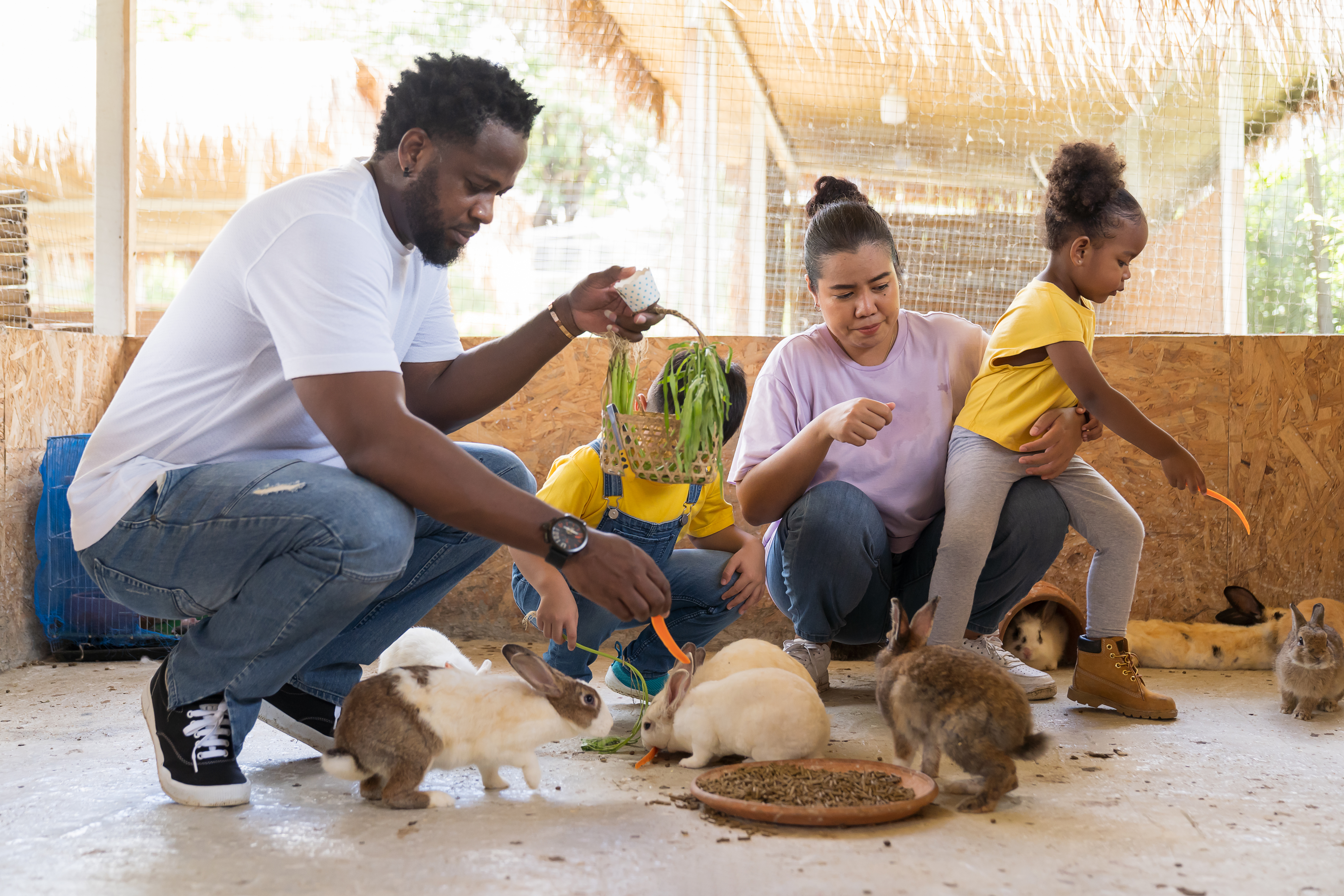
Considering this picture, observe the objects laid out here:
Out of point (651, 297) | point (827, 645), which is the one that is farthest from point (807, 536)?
point (651, 297)

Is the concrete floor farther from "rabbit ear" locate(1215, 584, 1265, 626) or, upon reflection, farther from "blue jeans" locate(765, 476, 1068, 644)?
"rabbit ear" locate(1215, 584, 1265, 626)

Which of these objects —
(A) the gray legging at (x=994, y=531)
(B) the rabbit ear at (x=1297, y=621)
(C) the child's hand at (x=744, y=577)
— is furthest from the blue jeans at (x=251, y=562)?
(B) the rabbit ear at (x=1297, y=621)

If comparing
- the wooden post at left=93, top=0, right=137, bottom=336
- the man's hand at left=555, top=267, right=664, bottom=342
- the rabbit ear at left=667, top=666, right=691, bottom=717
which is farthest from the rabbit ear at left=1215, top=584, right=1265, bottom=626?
the wooden post at left=93, top=0, right=137, bottom=336

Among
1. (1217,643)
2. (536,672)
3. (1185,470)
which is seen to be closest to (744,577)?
(536,672)

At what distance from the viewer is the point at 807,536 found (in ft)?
9.18

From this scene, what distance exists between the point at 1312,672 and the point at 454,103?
2556 millimetres

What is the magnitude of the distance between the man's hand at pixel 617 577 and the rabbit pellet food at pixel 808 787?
0.39 meters

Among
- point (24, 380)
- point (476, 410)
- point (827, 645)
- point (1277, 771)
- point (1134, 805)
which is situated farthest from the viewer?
point (24, 380)

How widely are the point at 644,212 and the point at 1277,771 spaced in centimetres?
314

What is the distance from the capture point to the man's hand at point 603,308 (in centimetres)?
243

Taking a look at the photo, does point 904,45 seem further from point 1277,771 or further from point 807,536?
→ point 1277,771

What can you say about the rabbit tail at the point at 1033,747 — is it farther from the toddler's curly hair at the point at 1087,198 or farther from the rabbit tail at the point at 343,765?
the toddler's curly hair at the point at 1087,198

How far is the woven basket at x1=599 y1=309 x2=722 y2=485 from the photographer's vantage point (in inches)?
97.7

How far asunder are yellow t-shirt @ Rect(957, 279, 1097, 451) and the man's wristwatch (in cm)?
149
